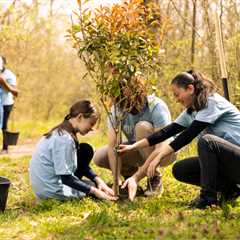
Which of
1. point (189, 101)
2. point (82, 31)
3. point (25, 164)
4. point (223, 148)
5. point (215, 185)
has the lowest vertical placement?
point (25, 164)

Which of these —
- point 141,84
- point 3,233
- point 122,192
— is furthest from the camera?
point 122,192

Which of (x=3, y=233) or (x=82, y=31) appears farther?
(x=82, y=31)

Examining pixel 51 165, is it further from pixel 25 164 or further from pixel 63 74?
pixel 63 74

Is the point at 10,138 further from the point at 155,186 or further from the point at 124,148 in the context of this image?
the point at 124,148

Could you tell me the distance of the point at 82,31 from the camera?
4.89 metres

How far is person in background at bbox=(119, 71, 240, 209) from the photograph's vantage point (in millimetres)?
4695

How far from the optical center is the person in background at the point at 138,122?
5.17 metres

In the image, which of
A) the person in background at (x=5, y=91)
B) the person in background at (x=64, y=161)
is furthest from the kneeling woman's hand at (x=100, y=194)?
the person in background at (x=5, y=91)

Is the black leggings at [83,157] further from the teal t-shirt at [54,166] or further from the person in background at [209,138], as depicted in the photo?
the person in background at [209,138]

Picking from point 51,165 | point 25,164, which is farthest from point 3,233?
point 25,164

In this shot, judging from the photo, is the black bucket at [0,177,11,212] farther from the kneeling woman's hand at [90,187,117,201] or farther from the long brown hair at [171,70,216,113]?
the long brown hair at [171,70,216,113]

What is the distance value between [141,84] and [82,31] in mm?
696

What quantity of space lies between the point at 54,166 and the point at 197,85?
143cm

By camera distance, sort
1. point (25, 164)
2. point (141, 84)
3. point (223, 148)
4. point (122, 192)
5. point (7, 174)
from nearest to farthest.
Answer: point (223, 148), point (141, 84), point (122, 192), point (7, 174), point (25, 164)
